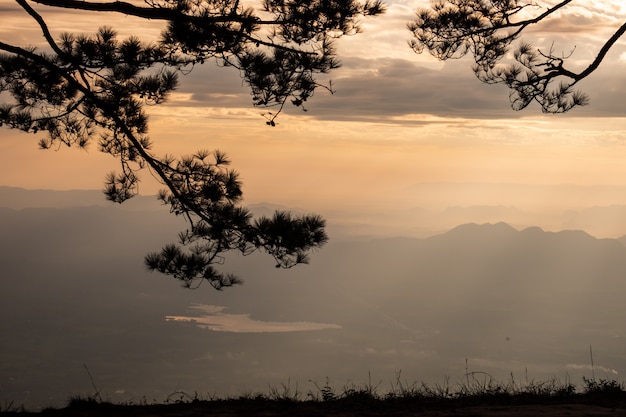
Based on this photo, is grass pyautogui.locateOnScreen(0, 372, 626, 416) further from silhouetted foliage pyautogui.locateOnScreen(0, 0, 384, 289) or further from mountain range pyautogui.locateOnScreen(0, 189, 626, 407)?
mountain range pyautogui.locateOnScreen(0, 189, 626, 407)

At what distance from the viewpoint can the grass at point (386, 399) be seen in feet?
24.0

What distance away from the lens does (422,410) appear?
714 cm

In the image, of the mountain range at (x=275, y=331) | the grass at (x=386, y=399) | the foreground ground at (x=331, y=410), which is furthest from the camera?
the mountain range at (x=275, y=331)

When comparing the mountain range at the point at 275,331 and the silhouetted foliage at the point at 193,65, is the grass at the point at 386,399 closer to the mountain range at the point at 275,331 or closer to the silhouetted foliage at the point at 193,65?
the silhouetted foliage at the point at 193,65

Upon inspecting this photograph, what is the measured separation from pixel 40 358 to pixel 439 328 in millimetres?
69324

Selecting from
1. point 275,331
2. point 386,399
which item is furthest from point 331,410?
point 275,331

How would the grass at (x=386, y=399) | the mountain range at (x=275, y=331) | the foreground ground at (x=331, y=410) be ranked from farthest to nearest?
the mountain range at (x=275, y=331), the grass at (x=386, y=399), the foreground ground at (x=331, y=410)

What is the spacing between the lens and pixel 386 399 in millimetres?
7766

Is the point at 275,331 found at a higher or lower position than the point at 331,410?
lower

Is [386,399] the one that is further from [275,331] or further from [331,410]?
[275,331]

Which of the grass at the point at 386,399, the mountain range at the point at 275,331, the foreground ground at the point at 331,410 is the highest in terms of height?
the foreground ground at the point at 331,410

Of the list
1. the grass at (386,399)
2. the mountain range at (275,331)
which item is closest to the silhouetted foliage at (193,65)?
the grass at (386,399)

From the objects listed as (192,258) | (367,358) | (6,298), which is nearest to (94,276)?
(6,298)

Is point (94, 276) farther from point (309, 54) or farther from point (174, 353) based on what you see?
point (309, 54)
